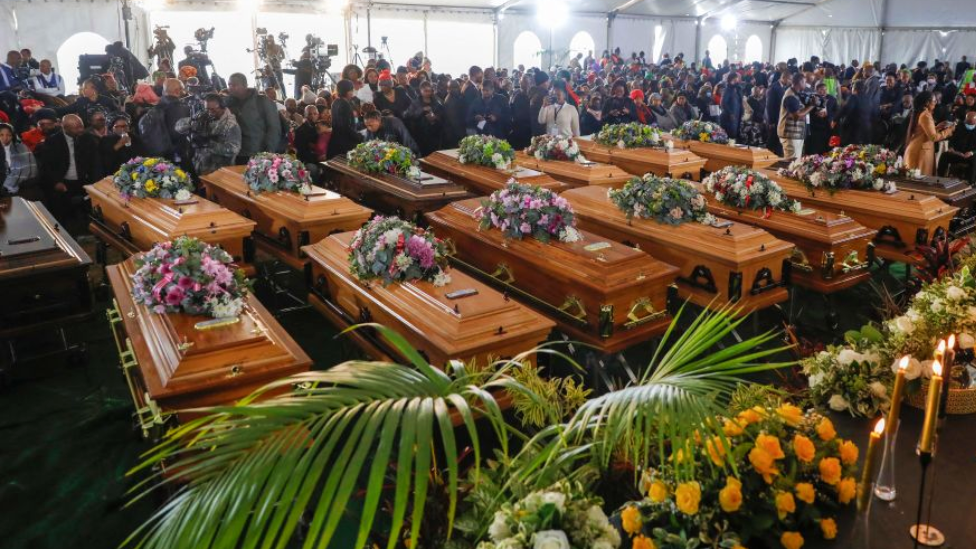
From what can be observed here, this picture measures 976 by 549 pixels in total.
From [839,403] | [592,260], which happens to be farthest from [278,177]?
[839,403]

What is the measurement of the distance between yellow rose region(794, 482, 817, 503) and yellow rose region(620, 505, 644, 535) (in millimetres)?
397

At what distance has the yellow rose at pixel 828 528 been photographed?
69.3 inches

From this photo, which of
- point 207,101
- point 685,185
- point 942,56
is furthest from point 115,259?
point 942,56

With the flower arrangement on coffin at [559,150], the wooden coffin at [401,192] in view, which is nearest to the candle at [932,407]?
the wooden coffin at [401,192]

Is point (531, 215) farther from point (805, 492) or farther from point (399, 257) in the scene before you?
point (805, 492)

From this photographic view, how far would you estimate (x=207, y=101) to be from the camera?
6730 mm

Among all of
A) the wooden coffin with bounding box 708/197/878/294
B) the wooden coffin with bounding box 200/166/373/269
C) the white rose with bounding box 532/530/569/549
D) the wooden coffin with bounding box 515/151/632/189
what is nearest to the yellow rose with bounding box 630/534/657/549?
the white rose with bounding box 532/530/569/549

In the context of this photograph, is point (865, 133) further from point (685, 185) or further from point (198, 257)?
point (198, 257)

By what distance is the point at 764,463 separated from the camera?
1.74 m

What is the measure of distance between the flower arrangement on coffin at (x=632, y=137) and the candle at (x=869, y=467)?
647 centimetres

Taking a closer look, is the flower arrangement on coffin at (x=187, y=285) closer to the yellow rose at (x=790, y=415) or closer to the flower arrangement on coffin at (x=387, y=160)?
the yellow rose at (x=790, y=415)

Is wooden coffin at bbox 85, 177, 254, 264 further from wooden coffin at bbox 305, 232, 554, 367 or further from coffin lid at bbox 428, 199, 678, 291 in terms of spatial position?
coffin lid at bbox 428, 199, 678, 291

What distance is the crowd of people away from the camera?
687 centimetres

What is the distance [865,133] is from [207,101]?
29.4 feet
